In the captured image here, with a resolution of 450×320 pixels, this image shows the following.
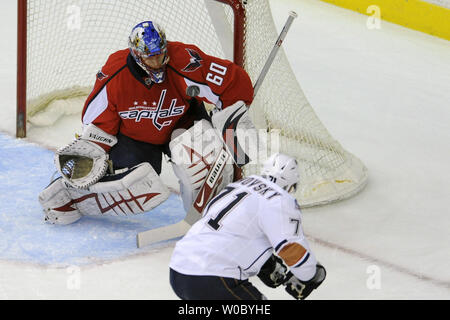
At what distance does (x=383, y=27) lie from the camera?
23.1 feet

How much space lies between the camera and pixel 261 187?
110 inches

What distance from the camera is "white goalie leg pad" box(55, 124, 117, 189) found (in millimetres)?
3740

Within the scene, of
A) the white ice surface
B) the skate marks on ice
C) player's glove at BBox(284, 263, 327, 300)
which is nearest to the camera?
player's glove at BBox(284, 263, 327, 300)

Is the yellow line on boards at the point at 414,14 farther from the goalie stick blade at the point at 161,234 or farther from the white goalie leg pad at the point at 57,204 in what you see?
the white goalie leg pad at the point at 57,204

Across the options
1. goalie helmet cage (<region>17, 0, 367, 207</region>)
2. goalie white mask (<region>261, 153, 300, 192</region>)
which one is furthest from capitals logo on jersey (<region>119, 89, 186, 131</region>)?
goalie white mask (<region>261, 153, 300, 192</region>)

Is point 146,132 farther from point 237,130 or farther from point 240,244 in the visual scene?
point 240,244

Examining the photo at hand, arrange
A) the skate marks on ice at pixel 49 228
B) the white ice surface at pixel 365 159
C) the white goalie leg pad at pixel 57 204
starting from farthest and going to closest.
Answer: the white goalie leg pad at pixel 57 204, the skate marks on ice at pixel 49 228, the white ice surface at pixel 365 159

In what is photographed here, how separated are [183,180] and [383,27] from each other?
3.67m

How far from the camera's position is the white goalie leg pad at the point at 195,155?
3.76 meters

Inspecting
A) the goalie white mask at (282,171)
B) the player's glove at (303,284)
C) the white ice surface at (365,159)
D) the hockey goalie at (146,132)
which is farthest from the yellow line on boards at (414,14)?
the player's glove at (303,284)

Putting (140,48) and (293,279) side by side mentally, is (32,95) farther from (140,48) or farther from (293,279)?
(293,279)

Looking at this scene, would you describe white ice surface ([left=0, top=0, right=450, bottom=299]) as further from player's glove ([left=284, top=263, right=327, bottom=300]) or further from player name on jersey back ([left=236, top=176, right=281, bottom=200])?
player name on jersey back ([left=236, top=176, right=281, bottom=200])

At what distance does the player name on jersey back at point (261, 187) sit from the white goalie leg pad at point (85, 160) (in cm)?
105

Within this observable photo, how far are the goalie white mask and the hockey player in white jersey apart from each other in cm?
6
